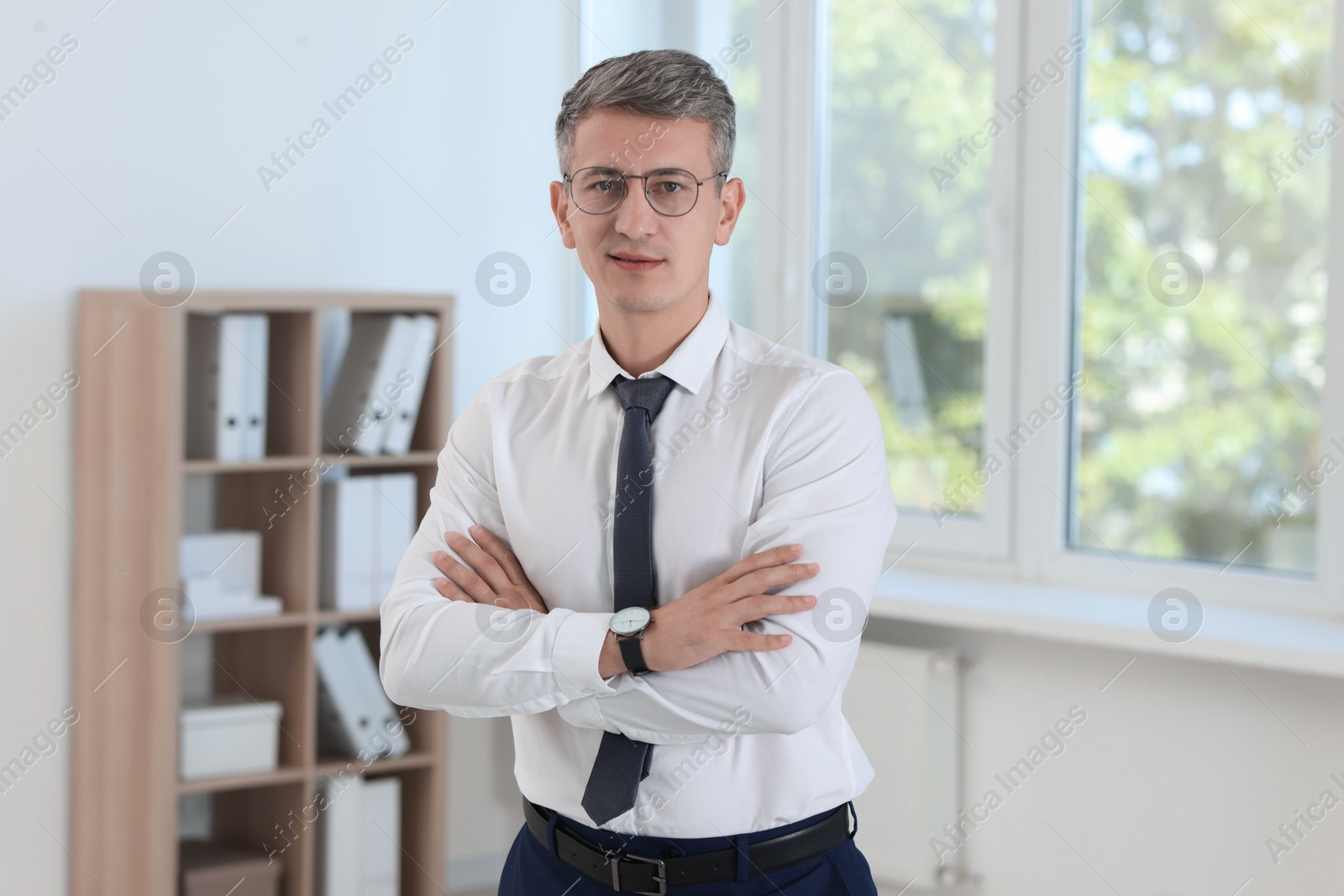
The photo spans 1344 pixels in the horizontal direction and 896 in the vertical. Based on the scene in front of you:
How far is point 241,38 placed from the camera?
3.14 m

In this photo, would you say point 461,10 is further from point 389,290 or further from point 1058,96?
point 1058,96

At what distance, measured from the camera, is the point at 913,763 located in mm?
2760

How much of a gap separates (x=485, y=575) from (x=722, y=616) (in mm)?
374

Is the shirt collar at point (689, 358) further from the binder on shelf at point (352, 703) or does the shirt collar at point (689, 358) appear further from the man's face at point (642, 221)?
the binder on shelf at point (352, 703)

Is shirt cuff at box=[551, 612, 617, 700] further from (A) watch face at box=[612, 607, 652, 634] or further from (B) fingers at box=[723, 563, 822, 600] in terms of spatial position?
(B) fingers at box=[723, 563, 822, 600]

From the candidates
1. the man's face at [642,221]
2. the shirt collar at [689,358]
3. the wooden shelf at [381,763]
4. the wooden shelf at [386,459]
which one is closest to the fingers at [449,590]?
the shirt collar at [689,358]

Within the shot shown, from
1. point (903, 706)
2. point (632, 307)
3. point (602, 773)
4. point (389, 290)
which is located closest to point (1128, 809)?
point (903, 706)

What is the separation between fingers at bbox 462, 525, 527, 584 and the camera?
1.67 metres

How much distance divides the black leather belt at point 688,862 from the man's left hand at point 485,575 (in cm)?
33

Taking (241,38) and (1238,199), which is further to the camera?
(241,38)

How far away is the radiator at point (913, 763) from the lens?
2.75 m

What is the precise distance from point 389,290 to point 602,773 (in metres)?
2.25

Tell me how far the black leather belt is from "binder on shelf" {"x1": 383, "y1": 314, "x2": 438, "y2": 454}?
5.62ft

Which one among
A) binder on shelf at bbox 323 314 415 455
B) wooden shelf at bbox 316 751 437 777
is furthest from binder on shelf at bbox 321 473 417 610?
wooden shelf at bbox 316 751 437 777
